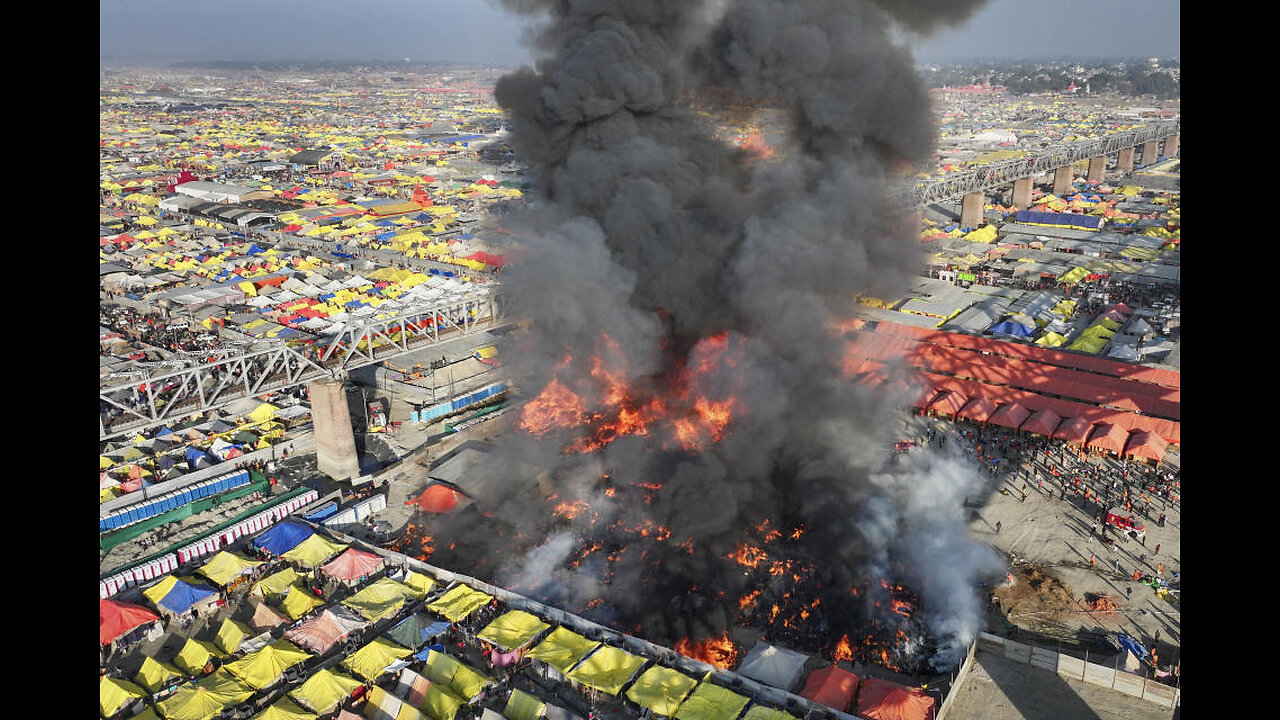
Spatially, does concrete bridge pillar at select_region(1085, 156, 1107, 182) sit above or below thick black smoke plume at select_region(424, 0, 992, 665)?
above

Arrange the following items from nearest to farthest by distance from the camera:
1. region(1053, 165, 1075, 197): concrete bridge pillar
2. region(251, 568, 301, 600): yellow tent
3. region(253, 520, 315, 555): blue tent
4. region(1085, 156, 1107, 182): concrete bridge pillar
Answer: region(251, 568, 301, 600): yellow tent
region(253, 520, 315, 555): blue tent
region(1053, 165, 1075, 197): concrete bridge pillar
region(1085, 156, 1107, 182): concrete bridge pillar

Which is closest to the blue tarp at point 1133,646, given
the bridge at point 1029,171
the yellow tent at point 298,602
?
the yellow tent at point 298,602

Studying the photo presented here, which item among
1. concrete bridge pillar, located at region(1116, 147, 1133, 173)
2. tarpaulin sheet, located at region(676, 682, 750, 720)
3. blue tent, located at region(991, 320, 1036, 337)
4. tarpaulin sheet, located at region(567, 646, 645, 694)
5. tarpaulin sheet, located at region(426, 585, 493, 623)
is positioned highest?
concrete bridge pillar, located at region(1116, 147, 1133, 173)

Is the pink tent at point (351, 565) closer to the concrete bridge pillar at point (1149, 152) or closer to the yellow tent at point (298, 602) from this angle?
the yellow tent at point (298, 602)

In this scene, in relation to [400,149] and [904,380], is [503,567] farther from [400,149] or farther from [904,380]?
[400,149]

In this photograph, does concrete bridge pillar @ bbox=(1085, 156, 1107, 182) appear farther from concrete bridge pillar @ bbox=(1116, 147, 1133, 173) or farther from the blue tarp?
the blue tarp

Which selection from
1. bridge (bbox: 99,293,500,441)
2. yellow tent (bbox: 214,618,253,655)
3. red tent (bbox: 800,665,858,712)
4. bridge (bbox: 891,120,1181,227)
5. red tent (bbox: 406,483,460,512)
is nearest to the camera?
red tent (bbox: 800,665,858,712)

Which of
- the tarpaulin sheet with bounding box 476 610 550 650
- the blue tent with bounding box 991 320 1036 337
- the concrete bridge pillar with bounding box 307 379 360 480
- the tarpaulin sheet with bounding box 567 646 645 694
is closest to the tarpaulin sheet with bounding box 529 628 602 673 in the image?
the tarpaulin sheet with bounding box 567 646 645 694
